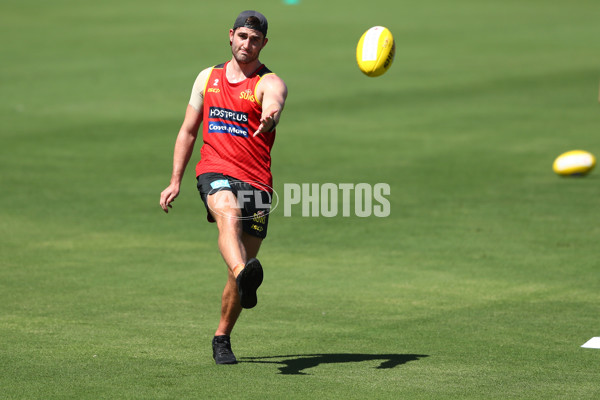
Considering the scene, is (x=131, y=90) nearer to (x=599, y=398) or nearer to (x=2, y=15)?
(x=2, y=15)

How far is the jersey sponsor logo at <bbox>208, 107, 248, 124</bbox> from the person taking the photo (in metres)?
8.28

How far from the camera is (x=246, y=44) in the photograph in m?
8.27

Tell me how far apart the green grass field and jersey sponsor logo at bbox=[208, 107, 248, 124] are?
1.97m

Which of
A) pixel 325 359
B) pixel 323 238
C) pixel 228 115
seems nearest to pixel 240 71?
pixel 228 115

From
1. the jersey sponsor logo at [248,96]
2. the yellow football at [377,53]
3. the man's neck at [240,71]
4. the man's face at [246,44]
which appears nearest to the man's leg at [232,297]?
the jersey sponsor logo at [248,96]

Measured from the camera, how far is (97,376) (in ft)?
25.1

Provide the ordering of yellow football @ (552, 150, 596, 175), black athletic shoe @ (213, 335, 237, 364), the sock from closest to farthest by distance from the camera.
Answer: the sock, black athletic shoe @ (213, 335, 237, 364), yellow football @ (552, 150, 596, 175)

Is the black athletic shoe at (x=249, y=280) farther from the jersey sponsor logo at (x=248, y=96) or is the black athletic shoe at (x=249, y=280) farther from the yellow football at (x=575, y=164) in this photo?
the yellow football at (x=575, y=164)

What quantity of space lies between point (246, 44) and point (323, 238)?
6300 mm

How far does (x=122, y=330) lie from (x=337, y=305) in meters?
2.42

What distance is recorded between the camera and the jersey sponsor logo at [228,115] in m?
8.28

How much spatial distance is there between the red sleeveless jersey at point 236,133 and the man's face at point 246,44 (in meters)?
0.17

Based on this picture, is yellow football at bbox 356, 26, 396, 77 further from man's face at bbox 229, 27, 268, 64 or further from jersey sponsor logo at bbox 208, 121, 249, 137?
jersey sponsor logo at bbox 208, 121, 249, 137

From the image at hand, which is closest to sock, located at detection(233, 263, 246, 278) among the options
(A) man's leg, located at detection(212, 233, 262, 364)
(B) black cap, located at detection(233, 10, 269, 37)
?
(A) man's leg, located at detection(212, 233, 262, 364)
